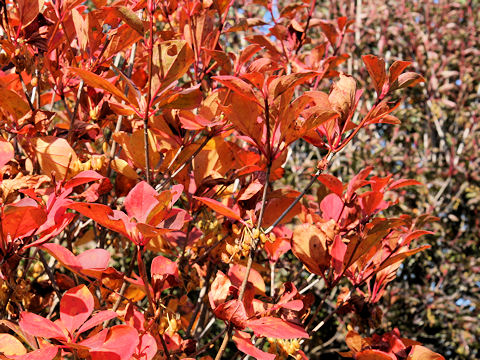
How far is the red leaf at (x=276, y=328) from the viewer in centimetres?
80

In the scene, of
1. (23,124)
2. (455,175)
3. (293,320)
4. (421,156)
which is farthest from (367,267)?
(421,156)

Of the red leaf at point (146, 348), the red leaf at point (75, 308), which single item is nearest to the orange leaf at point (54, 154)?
the red leaf at point (75, 308)

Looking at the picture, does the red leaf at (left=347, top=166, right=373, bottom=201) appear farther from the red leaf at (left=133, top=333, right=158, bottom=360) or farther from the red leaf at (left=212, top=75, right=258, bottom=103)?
the red leaf at (left=133, top=333, right=158, bottom=360)

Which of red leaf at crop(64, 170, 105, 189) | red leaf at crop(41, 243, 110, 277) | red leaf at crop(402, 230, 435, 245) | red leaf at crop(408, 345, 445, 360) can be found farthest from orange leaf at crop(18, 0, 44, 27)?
red leaf at crop(408, 345, 445, 360)

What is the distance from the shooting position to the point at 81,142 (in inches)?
44.9

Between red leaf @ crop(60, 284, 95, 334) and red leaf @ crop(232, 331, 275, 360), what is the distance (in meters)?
0.25

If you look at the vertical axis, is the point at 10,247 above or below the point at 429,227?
above

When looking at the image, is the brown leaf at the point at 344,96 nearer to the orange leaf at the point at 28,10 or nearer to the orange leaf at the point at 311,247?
the orange leaf at the point at 311,247

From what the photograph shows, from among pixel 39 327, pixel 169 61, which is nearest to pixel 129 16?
pixel 169 61

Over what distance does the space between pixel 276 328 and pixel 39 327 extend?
0.37 metres

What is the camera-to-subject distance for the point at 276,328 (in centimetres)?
82

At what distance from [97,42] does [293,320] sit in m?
0.68

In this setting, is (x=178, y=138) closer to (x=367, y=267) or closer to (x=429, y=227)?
(x=367, y=267)

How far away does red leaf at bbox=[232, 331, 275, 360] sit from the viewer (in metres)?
0.80
